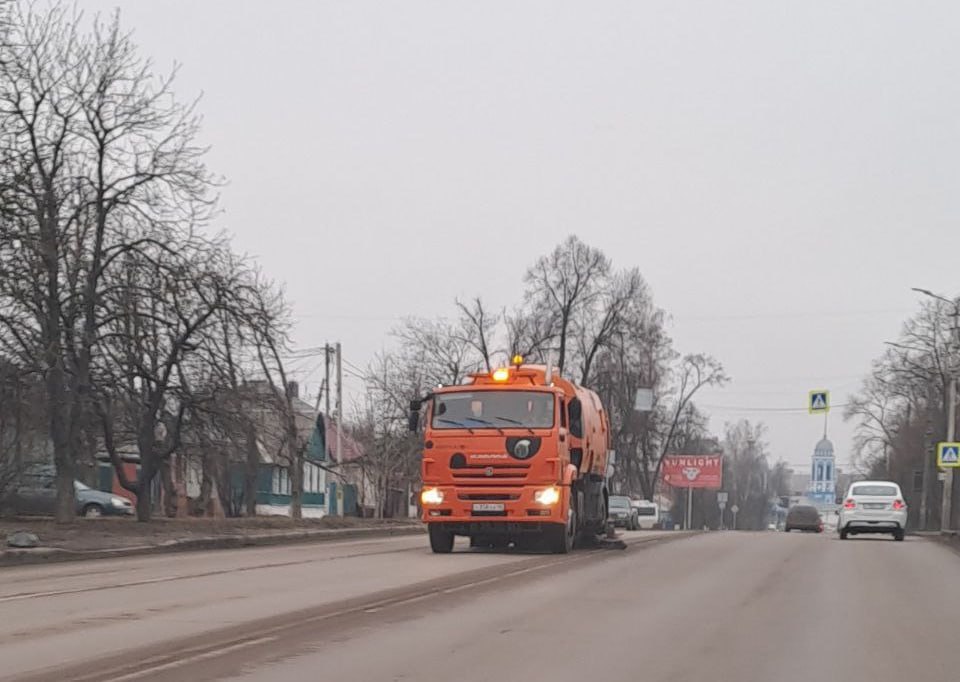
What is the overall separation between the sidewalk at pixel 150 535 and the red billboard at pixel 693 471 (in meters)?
62.6

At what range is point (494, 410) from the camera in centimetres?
2306

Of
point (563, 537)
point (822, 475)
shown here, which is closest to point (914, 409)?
point (822, 475)

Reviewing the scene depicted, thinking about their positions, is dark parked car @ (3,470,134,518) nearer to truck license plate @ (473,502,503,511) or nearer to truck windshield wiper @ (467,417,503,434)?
truck windshield wiper @ (467,417,503,434)

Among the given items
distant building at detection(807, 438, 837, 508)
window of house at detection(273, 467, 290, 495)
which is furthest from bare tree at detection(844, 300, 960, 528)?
window of house at detection(273, 467, 290, 495)

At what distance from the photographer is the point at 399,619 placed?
11.9 m

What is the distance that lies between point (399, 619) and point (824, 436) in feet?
315

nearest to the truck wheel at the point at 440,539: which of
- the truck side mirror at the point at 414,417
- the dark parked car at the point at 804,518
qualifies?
the truck side mirror at the point at 414,417

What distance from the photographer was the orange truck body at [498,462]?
890 inches

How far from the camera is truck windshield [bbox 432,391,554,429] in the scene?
75.2 ft

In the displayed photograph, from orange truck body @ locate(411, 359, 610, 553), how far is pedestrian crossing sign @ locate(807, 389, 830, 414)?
41501 millimetres

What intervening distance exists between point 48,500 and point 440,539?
2126 cm

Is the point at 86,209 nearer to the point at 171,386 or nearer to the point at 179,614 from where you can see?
the point at 171,386

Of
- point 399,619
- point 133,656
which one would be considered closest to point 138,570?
point 399,619

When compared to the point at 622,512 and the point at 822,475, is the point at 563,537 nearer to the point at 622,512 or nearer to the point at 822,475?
the point at 622,512
